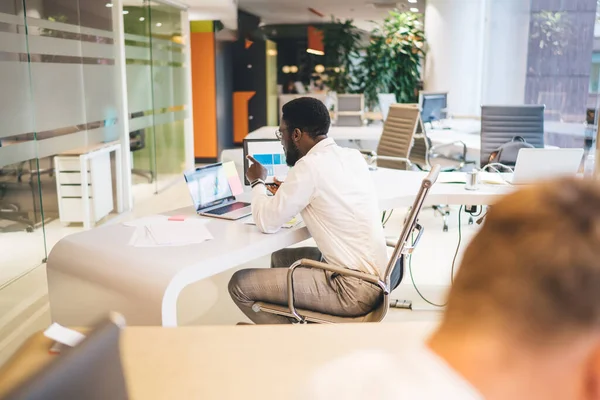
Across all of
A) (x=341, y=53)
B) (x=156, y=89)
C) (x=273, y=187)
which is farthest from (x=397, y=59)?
(x=273, y=187)

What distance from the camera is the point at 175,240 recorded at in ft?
8.13

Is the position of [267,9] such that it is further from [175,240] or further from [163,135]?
[175,240]

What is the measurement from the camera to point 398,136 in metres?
5.55

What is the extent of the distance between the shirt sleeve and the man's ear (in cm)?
197

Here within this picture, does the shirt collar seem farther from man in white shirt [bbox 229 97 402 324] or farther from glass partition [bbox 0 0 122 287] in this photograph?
glass partition [bbox 0 0 122 287]

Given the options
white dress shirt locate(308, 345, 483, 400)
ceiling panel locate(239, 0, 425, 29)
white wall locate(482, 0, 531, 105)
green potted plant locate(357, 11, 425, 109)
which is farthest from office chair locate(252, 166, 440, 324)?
ceiling panel locate(239, 0, 425, 29)

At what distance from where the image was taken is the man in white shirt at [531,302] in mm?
480

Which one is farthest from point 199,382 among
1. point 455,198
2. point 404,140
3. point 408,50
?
point 408,50

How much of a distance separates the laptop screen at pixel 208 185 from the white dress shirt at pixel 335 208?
57 centimetres

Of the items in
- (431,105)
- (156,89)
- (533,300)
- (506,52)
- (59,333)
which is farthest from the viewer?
(506,52)

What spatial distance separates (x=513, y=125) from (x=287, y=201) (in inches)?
154

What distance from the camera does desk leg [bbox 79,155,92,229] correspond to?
5316 millimetres

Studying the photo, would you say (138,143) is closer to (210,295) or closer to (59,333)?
(210,295)

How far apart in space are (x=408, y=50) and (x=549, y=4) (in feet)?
10.4
